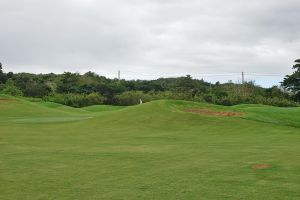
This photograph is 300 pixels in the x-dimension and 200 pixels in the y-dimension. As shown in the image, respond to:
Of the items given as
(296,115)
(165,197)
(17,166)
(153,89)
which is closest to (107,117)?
(296,115)

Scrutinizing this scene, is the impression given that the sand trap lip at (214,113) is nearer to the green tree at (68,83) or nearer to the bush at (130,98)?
the bush at (130,98)

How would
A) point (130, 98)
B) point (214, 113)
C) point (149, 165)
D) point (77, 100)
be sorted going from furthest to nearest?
1. point (130, 98)
2. point (77, 100)
3. point (214, 113)
4. point (149, 165)

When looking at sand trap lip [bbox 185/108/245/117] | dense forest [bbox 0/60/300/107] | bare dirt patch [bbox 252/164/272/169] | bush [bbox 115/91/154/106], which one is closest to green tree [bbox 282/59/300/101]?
dense forest [bbox 0/60/300/107]

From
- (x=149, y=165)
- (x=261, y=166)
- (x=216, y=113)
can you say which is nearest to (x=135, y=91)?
(x=216, y=113)

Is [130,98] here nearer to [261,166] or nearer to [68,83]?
[68,83]

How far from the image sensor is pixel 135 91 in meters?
80.4

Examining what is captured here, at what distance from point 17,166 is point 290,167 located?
664 centimetres

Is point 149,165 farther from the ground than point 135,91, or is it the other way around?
point 135,91

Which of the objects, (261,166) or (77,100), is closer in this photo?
(261,166)

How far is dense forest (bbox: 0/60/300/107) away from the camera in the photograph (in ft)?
213

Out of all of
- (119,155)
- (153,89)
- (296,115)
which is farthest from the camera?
(153,89)

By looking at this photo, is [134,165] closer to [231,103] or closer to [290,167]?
[290,167]

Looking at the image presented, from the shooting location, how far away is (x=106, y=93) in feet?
265

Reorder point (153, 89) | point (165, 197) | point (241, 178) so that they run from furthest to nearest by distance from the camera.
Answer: point (153, 89) < point (241, 178) < point (165, 197)
